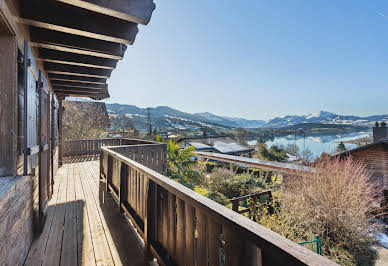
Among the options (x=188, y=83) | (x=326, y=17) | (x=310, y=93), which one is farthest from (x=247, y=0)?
(x=310, y=93)

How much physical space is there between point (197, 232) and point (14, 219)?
1.49 meters

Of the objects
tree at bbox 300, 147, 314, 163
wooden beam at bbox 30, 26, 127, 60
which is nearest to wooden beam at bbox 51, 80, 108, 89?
wooden beam at bbox 30, 26, 127, 60

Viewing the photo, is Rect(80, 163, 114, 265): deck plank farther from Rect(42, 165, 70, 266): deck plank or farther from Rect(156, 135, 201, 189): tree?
Rect(156, 135, 201, 189): tree

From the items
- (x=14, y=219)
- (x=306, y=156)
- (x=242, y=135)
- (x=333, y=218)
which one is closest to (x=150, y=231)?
(x=14, y=219)

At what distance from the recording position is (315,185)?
199 inches

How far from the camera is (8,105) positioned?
64.9 inches

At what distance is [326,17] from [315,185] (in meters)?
15.5

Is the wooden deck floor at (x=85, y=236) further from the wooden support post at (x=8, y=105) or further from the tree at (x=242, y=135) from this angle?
the tree at (x=242, y=135)

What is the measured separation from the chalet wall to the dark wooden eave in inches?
59.4

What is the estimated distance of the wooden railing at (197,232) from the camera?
0.72m

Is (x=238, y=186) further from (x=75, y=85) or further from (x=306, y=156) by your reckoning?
(x=75, y=85)

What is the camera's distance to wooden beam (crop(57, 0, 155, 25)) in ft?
5.71

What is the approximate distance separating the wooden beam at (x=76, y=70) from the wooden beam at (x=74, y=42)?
0.98m

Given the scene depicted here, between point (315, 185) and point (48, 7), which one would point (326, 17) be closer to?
point (315, 185)
